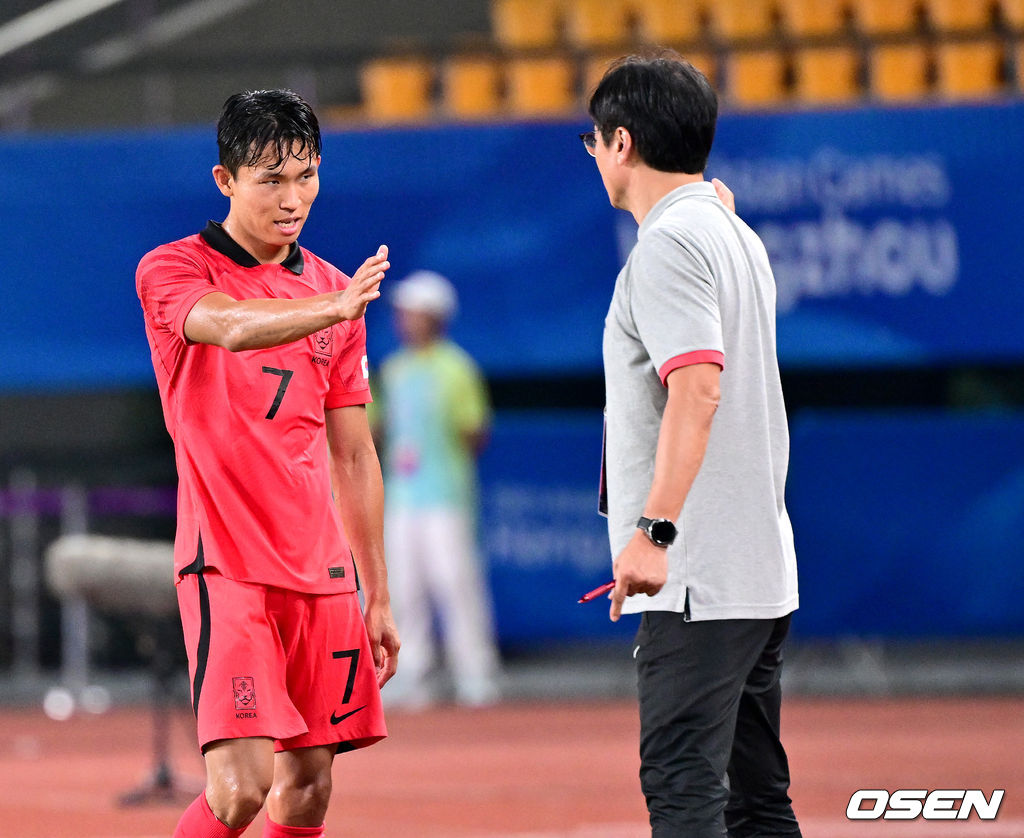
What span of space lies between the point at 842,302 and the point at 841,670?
2545 millimetres

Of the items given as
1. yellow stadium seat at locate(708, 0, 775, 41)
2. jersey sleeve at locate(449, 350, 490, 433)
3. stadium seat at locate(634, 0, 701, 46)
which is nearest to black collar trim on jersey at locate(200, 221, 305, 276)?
jersey sleeve at locate(449, 350, 490, 433)

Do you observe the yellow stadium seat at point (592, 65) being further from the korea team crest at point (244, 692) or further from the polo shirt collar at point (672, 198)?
the korea team crest at point (244, 692)

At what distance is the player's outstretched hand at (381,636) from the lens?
4.15 m

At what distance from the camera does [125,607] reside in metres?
7.29

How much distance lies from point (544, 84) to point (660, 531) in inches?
373

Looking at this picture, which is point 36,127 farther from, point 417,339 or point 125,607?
point 125,607

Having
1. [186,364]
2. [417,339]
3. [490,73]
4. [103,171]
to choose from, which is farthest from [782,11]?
[186,364]

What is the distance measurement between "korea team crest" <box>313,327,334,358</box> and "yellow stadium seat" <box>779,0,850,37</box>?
9.62 metres

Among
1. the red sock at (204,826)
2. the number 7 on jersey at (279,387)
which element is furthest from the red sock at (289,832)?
the number 7 on jersey at (279,387)

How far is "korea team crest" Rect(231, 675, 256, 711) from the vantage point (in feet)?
12.1

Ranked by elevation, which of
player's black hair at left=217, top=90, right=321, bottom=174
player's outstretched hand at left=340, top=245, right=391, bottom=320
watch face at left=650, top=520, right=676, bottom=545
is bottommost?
watch face at left=650, top=520, right=676, bottom=545

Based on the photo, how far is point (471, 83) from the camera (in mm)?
12523

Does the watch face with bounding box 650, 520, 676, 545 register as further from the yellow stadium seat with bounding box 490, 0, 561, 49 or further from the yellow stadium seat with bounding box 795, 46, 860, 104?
the yellow stadium seat with bounding box 490, 0, 561, 49

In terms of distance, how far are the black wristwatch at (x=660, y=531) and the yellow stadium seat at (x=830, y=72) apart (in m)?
9.25
